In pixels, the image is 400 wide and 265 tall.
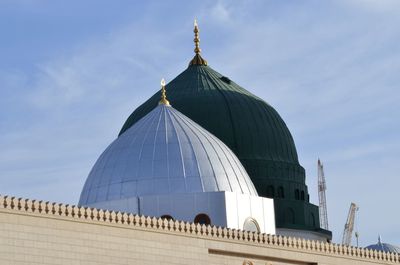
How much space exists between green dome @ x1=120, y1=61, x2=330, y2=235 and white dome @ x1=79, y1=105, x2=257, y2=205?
22.6ft

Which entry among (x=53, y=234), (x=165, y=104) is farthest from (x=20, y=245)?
(x=165, y=104)

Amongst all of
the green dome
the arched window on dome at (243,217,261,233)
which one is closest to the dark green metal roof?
the green dome

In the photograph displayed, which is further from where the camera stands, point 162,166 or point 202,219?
point 162,166

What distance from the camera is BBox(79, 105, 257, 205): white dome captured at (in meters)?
33.3

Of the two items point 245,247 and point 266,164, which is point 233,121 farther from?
point 245,247

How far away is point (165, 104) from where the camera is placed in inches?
1426

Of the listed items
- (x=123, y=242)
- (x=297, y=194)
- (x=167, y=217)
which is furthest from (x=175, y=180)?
(x=297, y=194)

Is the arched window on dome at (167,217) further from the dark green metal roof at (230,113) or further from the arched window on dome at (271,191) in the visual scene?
the arched window on dome at (271,191)

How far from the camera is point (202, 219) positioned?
32.9 m

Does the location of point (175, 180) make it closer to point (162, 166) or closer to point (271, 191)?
point (162, 166)

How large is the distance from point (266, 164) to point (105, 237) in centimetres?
1491

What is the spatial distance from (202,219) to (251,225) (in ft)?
5.01

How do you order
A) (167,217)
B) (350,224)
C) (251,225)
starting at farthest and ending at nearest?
1. (350,224)
2. (251,225)
3. (167,217)

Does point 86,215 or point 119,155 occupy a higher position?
point 119,155
